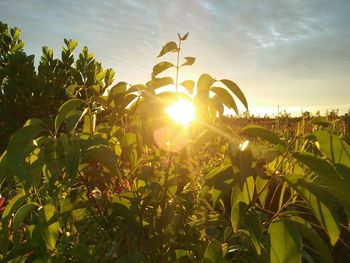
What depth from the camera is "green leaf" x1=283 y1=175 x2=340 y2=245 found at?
92cm

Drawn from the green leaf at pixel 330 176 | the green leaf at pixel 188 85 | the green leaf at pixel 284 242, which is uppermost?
the green leaf at pixel 188 85

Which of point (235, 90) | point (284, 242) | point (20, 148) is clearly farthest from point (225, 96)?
point (20, 148)

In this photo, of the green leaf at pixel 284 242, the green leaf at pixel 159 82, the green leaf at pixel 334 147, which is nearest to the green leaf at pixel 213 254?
the green leaf at pixel 284 242

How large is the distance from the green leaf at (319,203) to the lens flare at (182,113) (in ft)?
0.95

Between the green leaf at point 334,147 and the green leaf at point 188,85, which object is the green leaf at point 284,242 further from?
the green leaf at point 188,85

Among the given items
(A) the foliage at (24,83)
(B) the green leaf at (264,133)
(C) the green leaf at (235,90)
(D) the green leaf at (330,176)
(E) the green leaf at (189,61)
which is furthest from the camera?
(A) the foliage at (24,83)

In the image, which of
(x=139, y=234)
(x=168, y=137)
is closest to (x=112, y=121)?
(x=168, y=137)

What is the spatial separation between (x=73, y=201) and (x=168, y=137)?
0.37 m

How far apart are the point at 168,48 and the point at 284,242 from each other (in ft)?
2.10

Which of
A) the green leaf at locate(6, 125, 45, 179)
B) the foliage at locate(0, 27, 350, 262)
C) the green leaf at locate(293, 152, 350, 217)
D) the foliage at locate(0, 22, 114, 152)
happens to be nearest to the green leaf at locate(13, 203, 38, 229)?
the foliage at locate(0, 27, 350, 262)

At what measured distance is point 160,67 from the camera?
121 centimetres

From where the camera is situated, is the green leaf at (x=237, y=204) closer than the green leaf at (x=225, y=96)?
Yes

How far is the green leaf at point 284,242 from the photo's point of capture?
0.95 m

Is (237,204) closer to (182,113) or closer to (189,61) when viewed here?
(182,113)
